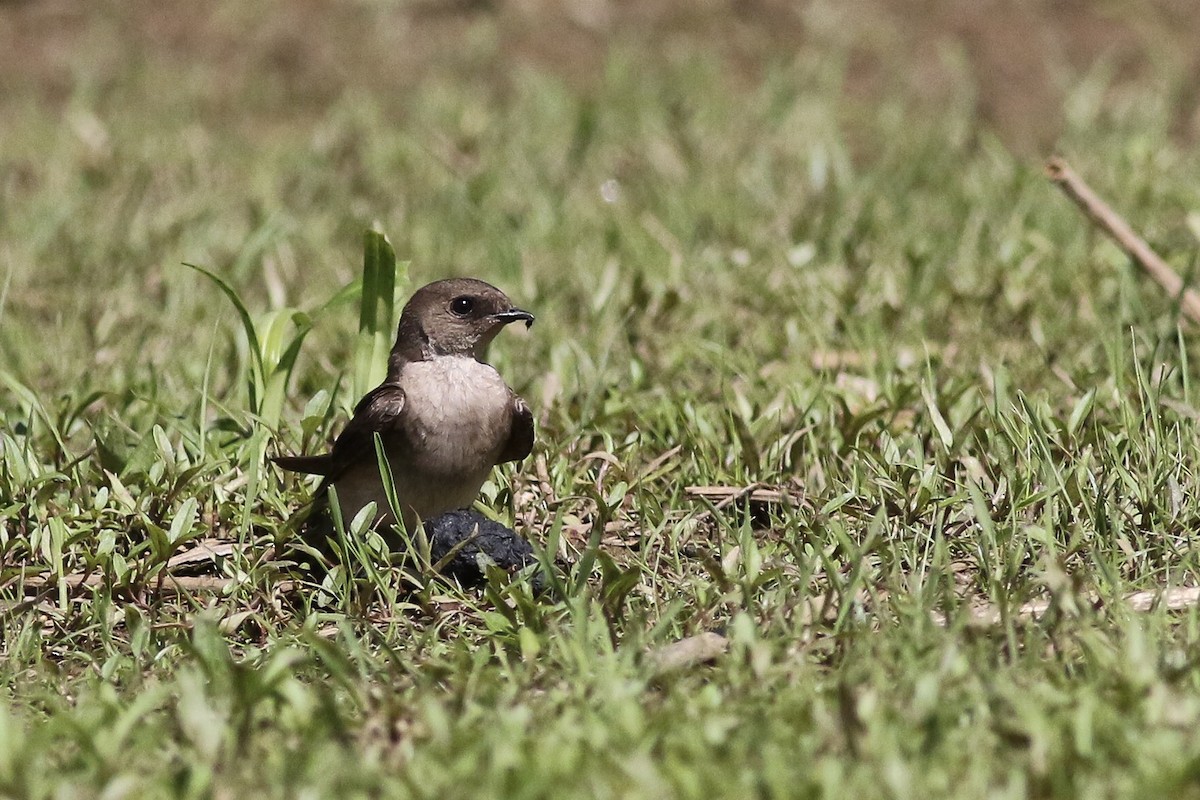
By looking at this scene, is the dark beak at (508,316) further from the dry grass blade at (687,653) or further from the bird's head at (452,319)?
the dry grass blade at (687,653)

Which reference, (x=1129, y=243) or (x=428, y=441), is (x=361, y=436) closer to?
(x=428, y=441)

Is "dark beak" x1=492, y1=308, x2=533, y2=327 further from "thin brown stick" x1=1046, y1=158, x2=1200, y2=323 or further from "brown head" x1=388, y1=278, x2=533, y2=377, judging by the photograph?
"thin brown stick" x1=1046, y1=158, x2=1200, y2=323

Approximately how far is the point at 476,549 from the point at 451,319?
0.83 meters

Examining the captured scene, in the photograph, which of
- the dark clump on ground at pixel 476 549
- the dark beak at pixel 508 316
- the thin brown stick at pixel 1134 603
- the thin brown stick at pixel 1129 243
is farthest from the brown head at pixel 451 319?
the thin brown stick at pixel 1129 243

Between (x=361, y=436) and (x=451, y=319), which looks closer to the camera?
(x=361, y=436)

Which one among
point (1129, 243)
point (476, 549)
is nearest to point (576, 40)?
point (1129, 243)

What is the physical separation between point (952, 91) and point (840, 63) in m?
0.70

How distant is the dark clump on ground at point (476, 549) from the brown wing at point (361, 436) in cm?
31

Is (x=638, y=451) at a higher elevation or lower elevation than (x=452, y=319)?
lower

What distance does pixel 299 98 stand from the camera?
34.6 feet

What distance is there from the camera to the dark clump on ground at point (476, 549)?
480cm

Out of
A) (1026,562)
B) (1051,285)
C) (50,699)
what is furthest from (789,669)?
(1051,285)

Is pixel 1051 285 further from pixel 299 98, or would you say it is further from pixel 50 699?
Result: pixel 299 98

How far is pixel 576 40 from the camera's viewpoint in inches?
433
